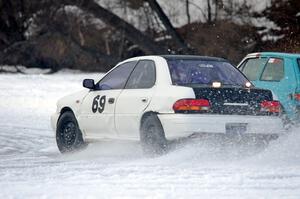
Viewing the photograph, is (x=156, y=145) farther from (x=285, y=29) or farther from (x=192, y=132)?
(x=285, y=29)

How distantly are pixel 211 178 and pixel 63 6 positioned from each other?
84.1 ft

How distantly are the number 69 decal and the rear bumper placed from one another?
157cm

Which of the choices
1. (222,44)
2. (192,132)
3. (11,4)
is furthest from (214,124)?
(11,4)

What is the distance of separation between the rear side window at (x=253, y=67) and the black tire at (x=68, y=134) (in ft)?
11.5

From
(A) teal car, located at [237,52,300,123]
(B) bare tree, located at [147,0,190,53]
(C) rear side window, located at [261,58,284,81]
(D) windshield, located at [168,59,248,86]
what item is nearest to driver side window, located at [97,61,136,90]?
(D) windshield, located at [168,59,248,86]

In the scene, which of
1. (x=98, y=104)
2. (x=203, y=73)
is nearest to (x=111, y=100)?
(x=98, y=104)

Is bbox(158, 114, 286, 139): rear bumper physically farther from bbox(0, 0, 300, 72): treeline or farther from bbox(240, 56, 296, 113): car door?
bbox(0, 0, 300, 72): treeline

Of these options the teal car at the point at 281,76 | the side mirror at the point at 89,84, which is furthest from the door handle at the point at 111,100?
the teal car at the point at 281,76

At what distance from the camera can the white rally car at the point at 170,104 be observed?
9.43 metres

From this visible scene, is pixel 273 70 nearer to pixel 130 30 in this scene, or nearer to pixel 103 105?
pixel 103 105

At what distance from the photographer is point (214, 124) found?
934cm

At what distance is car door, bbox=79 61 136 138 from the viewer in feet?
35.4

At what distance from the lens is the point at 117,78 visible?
11109 mm

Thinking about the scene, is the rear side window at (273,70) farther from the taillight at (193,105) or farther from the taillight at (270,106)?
the taillight at (193,105)
